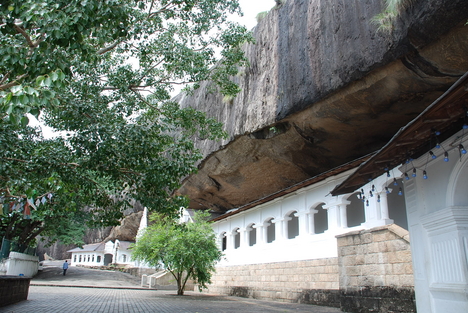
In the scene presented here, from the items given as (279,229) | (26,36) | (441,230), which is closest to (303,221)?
(279,229)

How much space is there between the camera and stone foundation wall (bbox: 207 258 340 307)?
36.6 ft

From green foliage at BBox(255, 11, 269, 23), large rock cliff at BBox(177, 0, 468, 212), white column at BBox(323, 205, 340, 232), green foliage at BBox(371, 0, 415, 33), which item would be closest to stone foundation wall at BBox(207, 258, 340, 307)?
white column at BBox(323, 205, 340, 232)

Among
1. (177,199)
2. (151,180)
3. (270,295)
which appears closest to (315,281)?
(270,295)

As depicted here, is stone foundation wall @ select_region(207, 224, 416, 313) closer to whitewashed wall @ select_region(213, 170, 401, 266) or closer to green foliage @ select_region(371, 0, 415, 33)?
whitewashed wall @ select_region(213, 170, 401, 266)

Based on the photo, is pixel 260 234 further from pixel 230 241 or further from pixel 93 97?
pixel 93 97

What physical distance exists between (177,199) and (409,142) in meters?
5.36

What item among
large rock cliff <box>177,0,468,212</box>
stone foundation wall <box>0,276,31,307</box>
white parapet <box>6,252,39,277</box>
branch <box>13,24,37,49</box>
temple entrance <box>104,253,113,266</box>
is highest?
large rock cliff <box>177,0,468,212</box>

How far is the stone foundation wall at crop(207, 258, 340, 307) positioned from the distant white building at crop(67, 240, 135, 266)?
84.8ft

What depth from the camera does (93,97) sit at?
8984mm

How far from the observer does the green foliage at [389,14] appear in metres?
9.02

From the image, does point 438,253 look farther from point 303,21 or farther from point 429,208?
point 303,21

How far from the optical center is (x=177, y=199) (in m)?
8.84

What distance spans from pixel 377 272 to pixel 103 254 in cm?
4307

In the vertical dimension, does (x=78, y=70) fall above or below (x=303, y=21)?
below
